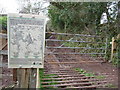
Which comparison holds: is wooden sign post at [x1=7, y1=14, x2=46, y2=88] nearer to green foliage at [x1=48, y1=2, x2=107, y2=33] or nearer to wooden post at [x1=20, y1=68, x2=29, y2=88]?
wooden post at [x1=20, y1=68, x2=29, y2=88]

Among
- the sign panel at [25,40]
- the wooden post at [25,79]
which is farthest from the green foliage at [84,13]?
the wooden post at [25,79]

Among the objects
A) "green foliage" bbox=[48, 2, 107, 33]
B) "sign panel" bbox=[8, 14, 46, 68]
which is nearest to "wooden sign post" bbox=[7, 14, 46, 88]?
"sign panel" bbox=[8, 14, 46, 68]

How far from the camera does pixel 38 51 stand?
3.11ft

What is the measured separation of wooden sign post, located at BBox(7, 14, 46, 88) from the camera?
2.97 ft

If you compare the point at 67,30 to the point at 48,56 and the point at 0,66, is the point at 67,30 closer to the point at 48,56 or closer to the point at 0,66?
the point at 48,56

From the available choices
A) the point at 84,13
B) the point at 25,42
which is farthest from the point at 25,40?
the point at 84,13

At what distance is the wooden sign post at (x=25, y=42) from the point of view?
91 centimetres

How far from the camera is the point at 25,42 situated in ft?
3.04

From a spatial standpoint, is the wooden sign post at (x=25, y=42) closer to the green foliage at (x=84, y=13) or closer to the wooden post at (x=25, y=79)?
the wooden post at (x=25, y=79)

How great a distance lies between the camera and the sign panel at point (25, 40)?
906 mm

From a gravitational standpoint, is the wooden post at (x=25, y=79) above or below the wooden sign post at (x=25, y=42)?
below

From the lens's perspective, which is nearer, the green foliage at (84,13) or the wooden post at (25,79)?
the wooden post at (25,79)

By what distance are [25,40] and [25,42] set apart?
0.05ft

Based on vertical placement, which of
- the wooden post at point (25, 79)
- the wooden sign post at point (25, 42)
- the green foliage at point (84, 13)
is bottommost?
the wooden post at point (25, 79)
